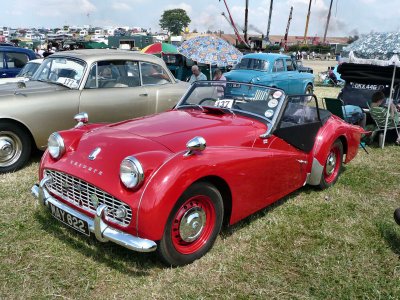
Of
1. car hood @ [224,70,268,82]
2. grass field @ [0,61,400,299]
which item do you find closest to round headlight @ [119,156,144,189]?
grass field @ [0,61,400,299]

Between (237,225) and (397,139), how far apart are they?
510 cm

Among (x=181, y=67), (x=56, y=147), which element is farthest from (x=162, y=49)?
(x=56, y=147)

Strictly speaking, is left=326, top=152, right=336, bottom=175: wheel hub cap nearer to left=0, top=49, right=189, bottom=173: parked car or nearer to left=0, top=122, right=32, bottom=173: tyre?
left=0, top=49, right=189, bottom=173: parked car

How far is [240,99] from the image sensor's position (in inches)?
159

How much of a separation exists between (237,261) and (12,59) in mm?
8988

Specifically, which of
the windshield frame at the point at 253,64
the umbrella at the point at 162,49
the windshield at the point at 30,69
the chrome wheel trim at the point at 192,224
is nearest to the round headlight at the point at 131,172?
the chrome wheel trim at the point at 192,224

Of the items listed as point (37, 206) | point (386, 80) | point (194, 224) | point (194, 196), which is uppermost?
point (386, 80)

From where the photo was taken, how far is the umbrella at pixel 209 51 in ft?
45.6

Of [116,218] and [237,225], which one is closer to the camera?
[116,218]

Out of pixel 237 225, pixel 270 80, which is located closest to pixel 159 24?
pixel 270 80

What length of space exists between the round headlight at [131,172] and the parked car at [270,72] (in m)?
8.73

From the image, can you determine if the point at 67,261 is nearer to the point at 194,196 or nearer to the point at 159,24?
the point at 194,196

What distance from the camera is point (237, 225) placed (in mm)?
3738

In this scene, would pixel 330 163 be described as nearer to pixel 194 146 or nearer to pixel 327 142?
pixel 327 142
